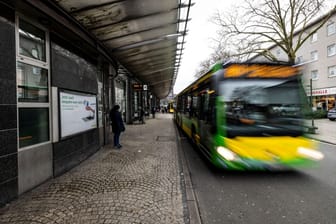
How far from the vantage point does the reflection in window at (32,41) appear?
13.4ft

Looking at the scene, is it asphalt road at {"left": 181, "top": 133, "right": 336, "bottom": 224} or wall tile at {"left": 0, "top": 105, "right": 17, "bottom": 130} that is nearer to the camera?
asphalt road at {"left": 181, "top": 133, "right": 336, "bottom": 224}

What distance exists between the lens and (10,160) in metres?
3.58

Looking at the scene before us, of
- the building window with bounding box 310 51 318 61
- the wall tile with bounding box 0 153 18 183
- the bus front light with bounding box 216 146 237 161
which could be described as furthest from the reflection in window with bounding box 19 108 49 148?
the building window with bounding box 310 51 318 61

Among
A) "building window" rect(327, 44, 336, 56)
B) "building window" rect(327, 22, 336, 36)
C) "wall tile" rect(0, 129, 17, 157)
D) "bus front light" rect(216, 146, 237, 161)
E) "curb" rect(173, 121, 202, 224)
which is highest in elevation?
"building window" rect(327, 22, 336, 36)

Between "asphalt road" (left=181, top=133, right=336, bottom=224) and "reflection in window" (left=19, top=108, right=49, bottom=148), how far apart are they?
11.3 ft

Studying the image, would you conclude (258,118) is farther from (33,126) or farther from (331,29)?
(331,29)

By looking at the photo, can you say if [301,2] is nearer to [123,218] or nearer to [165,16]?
[165,16]

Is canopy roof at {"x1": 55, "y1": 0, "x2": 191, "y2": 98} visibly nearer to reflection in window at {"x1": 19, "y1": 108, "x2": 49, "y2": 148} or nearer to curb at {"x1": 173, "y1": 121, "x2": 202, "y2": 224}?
reflection in window at {"x1": 19, "y1": 108, "x2": 49, "y2": 148}

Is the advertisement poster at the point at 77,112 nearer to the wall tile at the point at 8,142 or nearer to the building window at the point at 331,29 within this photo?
the wall tile at the point at 8,142

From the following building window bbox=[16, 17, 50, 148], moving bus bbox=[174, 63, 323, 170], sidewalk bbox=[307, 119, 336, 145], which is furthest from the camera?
sidewalk bbox=[307, 119, 336, 145]

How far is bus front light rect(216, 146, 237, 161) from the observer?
4504 mm

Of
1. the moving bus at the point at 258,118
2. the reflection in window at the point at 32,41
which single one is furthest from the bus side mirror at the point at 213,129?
the reflection in window at the point at 32,41

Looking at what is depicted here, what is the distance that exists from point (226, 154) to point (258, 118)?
3.43ft

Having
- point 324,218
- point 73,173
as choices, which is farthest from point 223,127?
point 73,173
